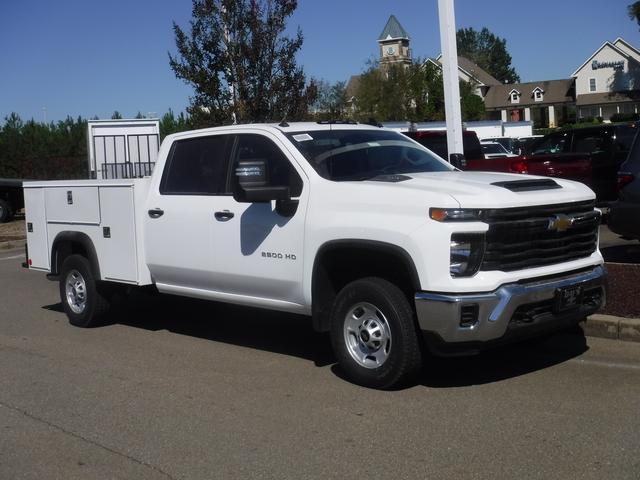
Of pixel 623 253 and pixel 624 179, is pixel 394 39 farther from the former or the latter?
pixel 624 179

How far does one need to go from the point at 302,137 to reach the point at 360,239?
1386 millimetres

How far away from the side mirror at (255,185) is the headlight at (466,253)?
5.25ft

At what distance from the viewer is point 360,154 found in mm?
7156

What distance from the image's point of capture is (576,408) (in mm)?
5715

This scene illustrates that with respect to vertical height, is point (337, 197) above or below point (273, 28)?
below

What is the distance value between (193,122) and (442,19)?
21.6 feet

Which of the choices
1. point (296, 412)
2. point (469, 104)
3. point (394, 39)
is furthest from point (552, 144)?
point (394, 39)

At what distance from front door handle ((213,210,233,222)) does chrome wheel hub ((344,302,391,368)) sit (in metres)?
1.52

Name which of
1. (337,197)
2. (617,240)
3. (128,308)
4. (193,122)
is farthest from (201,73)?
(337,197)

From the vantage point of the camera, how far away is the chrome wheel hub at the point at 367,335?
6.21 m

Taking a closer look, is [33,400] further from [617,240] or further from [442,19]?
[617,240]

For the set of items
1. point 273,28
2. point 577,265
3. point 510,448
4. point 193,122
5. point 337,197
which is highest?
point 273,28

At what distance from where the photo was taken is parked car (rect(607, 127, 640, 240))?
30.8 ft

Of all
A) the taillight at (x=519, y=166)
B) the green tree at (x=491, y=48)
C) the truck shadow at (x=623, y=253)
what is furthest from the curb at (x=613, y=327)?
the green tree at (x=491, y=48)
